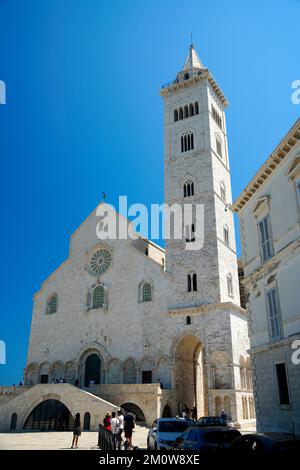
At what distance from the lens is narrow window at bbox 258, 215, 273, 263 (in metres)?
17.6

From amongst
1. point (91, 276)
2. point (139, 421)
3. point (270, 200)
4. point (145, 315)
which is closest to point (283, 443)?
point (270, 200)

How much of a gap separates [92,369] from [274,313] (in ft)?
72.0

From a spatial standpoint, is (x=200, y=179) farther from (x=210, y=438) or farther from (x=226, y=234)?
(x=210, y=438)

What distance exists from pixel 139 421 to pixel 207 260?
12885 mm

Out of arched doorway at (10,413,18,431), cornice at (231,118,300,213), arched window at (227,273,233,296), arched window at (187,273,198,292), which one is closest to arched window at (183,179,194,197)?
arched window at (187,273,198,292)

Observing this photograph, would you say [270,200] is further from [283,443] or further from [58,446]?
[58,446]

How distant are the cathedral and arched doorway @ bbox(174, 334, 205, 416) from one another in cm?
11

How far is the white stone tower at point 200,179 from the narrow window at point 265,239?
13.0 m

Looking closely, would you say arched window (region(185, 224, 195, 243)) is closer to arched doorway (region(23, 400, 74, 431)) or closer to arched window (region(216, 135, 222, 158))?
arched window (region(216, 135, 222, 158))

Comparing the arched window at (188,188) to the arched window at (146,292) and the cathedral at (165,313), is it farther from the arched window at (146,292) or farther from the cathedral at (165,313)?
the arched window at (146,292)

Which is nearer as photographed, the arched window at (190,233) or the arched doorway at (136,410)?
the arched doorway at (136,410)

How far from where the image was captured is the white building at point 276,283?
595 inches

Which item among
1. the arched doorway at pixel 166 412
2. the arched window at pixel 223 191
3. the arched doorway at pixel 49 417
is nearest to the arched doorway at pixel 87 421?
the arched doorway at pixel 49 417

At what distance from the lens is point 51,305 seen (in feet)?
128
